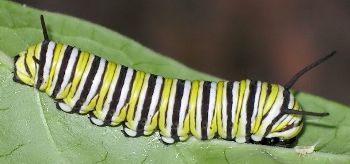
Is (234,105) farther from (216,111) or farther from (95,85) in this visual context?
(95,85)

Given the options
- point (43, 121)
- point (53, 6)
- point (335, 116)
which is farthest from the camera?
point (53, 6)

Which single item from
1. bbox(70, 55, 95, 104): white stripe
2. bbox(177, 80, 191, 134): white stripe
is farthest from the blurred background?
→ bbox(70, 55, 95, 104): white stripe

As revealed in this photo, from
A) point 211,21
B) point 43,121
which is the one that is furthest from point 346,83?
point 43,121

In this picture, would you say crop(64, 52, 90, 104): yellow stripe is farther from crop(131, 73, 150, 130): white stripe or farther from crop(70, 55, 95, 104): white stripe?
crop(131, 73, 150, 130): white stripe

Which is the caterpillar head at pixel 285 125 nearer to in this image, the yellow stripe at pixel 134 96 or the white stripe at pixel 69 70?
the yellow stripe at pixel 134 96

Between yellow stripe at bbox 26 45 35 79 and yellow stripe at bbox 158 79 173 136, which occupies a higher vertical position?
yellow stripe at bbox 26 45 35 79

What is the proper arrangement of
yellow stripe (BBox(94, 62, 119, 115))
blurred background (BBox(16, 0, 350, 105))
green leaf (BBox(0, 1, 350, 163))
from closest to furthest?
1. green leaf (BBox(0, 1, 350, 163))
2. yellow stripe (BBox(94, 62, 119, 115))
3. blurred background (BBox(16, 0, 350, 105))

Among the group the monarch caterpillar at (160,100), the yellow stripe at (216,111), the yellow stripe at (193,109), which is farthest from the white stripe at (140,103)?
the yellow stripe at (216,111)

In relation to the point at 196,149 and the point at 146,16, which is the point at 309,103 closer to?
the point at 196,149
